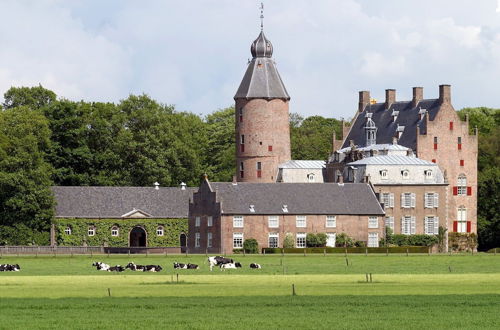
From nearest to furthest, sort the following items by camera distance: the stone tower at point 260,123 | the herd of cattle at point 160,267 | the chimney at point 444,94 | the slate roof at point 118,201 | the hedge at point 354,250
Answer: the herd of cattle at point 160,267, the hedge at point 354,250, the slate roof at point 118,201, the chimney at point 444,94, the stone tower at point 260,123

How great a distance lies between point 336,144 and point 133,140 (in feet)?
66.0

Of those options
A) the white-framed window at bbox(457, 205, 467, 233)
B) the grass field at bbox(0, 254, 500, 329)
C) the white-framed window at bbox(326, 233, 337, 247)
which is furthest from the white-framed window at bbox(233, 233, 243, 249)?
the grass field at bbox(0, 254, 500, 329)

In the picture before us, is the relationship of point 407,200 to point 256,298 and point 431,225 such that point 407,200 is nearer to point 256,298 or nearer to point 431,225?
point 431,225

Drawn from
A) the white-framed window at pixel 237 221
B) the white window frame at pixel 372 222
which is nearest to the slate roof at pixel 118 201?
the white-framed window at pixel 237 221

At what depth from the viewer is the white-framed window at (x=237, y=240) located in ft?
369

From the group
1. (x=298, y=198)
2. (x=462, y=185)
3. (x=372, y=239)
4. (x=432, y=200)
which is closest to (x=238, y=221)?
(x=298, y=198)

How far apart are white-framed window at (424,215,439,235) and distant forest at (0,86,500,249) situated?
650 centimetres

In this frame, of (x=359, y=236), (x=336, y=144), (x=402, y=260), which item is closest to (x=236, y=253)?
(x=359, y=236)

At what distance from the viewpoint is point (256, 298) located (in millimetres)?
51688

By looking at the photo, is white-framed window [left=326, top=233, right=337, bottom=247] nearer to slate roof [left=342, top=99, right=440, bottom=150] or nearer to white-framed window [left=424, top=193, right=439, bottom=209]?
white-framed window [left=424, top=193, right=439, bottom=209]

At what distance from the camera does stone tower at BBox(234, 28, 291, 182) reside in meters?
130

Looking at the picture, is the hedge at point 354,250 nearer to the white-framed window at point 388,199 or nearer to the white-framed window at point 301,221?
the white-framed window at point 301,221

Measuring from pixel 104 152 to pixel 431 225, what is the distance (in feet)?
112

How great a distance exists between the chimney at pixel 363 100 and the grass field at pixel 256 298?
59636mm
